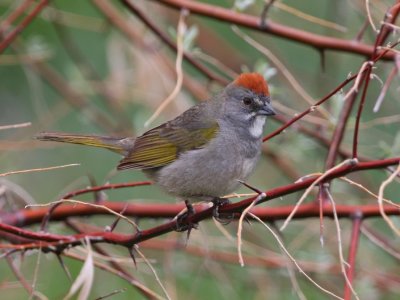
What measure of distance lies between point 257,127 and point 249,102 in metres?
0.15

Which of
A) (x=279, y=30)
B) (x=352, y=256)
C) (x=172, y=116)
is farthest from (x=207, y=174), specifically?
(x=172, y=116)

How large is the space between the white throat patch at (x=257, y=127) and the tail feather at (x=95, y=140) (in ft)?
2.84

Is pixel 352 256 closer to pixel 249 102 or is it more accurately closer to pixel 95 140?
pixel 249 102

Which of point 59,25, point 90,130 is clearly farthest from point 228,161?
point 90,130

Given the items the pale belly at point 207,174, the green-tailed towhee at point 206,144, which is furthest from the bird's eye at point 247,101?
the pale belly at point 207,174

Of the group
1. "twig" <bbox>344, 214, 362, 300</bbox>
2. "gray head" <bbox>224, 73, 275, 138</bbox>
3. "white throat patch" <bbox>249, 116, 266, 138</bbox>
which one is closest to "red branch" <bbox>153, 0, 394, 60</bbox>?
"gray head" <bbox>224, 73, 275, 138</bbox>

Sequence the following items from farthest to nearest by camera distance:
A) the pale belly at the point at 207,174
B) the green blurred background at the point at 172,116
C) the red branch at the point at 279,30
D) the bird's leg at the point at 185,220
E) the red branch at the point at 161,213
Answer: the green blurred background at the point at 172,116 → the pale belly at the point at 207,174 → the red branch at the point at 279,30 → the bird's leg at the point at 185,220 → the red branch at the point at 161,213

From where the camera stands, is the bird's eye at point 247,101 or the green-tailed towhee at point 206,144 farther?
the bird's eye at point 247,101

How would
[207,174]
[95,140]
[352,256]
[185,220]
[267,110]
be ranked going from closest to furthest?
[352,256]
[185,220]
[207,174]
[267,110]
[95,140]

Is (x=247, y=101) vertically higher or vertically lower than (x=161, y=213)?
higher

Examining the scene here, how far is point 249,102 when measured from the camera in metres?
4.64

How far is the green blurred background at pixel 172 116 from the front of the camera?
520 centimetres

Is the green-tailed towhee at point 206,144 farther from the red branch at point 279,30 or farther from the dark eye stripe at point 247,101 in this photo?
the red branch at point 279,30

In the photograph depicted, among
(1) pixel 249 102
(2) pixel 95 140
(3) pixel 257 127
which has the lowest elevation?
(2) pixel 95 140
